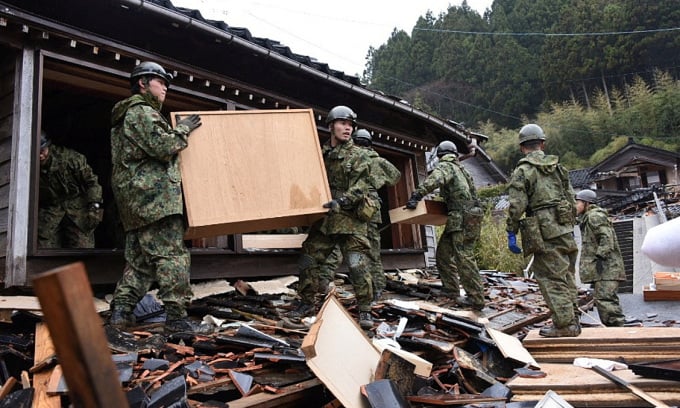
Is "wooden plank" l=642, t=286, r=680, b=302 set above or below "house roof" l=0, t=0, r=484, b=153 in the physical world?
below

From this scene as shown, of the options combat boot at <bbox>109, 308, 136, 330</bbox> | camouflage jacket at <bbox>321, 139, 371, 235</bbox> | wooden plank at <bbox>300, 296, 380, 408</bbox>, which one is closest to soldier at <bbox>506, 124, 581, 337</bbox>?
camouflage jacket at <bbox>321, 139, 371, 235</bbox>

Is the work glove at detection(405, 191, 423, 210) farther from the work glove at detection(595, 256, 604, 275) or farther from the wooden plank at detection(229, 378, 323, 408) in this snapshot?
the wooden plank at detection(229, 378, 323, 408)

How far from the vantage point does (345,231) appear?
193 inches

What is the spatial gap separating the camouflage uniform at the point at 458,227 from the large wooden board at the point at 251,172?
2.05 m

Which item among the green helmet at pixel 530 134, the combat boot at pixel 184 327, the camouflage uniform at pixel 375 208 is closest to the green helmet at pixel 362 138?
the camouflage uniform at pixel 375 208

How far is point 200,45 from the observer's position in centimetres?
595

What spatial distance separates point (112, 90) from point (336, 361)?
4.28m

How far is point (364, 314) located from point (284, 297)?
55.8 inches

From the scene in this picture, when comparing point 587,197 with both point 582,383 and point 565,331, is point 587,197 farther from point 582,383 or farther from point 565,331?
point 582,383

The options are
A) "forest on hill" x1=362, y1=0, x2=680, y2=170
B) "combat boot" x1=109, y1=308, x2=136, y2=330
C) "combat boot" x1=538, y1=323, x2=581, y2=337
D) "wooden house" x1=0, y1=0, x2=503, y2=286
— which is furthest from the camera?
"forest on hill" x1=362, y1=0, x2=680, y2=170

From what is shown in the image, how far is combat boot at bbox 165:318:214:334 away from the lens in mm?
3840

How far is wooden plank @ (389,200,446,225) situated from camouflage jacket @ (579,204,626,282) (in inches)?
81.6

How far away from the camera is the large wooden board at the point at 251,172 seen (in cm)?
408

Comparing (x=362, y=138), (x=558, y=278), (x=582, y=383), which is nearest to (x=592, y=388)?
(x=582, y=383)
